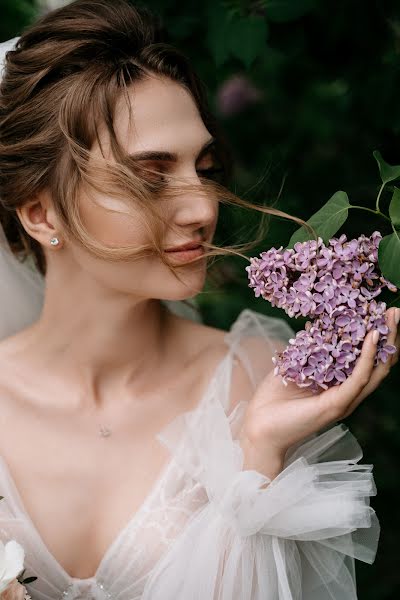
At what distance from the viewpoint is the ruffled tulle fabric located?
5.31 feet

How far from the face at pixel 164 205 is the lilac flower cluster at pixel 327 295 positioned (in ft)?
0.97

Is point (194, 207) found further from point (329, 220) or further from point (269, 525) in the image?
point (269, 525)

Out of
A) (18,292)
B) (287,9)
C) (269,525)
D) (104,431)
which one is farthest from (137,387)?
(287,9)

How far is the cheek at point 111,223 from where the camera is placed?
1.68 m

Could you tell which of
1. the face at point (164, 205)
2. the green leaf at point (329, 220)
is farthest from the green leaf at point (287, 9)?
the green leaf at point (329, 220)

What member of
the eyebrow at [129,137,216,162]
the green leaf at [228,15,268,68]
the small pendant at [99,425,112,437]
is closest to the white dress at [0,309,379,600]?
the small pendant at [99,425,112,437]

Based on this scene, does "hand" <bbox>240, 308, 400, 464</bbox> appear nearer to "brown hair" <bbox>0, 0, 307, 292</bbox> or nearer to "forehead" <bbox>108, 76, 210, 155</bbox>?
"brown hair" <bbox>0, 0, 307, 292</bbox>

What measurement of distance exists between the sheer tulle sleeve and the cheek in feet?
1.38

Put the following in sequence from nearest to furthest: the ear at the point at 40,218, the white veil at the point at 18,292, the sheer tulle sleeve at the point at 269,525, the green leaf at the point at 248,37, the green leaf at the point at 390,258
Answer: the green leaf at the point at 390,258
the sheer tulle sleeve at the point at 269,525
the ear at the point at 40,218
the green leaf at the point at 248,37
the white veil at the point at 18,292

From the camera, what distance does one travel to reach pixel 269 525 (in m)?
1.66

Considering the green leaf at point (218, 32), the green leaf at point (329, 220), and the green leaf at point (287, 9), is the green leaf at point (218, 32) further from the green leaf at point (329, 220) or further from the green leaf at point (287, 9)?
the green leaf at point (329, 220)

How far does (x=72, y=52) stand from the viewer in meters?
1.76

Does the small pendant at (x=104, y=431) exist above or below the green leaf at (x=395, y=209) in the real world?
below

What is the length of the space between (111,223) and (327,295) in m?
0.52
